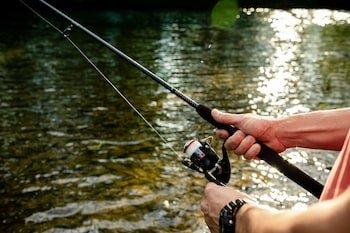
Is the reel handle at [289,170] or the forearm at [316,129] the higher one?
the forearm at [316,129]

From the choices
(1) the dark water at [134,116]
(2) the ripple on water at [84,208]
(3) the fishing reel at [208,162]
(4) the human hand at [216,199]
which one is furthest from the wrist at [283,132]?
(2) the ripple on water at [84,208]

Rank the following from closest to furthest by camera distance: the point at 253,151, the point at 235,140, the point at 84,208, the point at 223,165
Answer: the point at 223,165 → the point at 253,151 → the point at 235,140 → the point at 84,208

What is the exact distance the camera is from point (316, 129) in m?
3.96

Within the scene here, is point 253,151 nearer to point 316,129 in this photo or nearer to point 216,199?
point 316,129

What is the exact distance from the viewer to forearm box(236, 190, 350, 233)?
1.84 m

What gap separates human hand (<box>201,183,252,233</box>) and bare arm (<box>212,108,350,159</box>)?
97 centimetres

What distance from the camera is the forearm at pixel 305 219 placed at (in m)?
1.84

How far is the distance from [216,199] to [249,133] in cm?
129

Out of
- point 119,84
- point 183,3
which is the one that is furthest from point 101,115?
point 183,3

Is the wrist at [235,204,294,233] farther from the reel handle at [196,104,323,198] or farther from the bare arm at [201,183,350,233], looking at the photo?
the reel handle at [196,104,323,198]

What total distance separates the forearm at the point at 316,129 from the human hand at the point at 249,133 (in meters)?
0.05

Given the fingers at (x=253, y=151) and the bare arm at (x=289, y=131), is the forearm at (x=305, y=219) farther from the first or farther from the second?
the bare arm at (x=289, y=131)

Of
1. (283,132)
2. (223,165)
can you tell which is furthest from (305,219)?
(283,132)

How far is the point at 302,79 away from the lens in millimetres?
A: 17641
